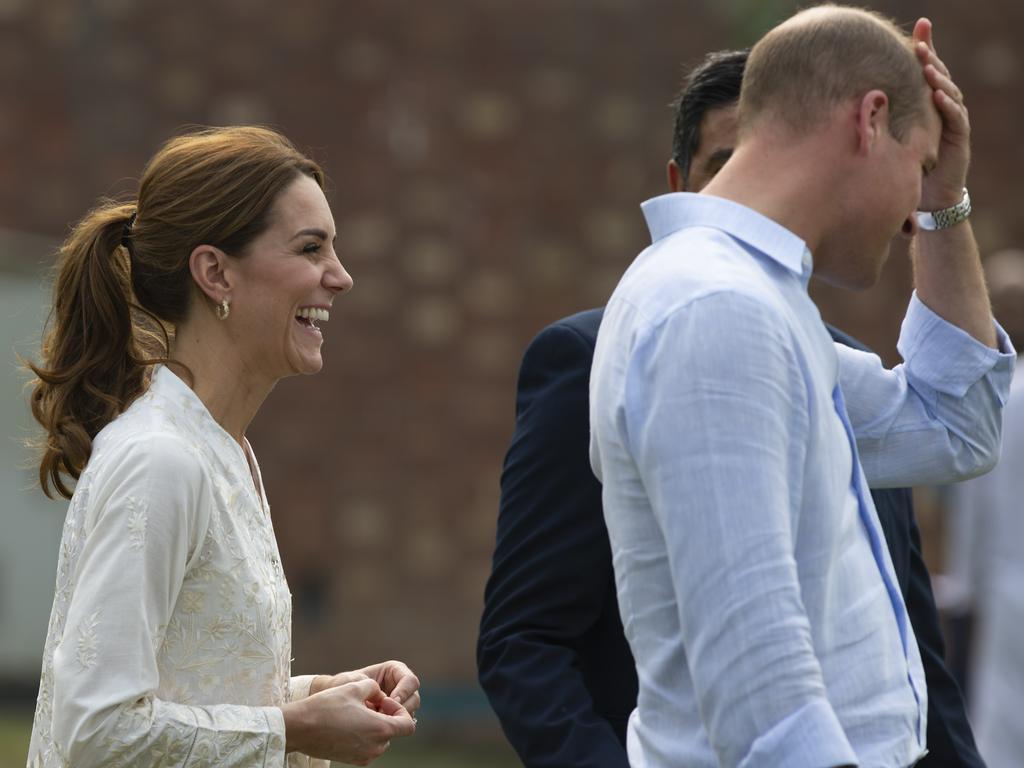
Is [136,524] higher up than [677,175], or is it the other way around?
[677,175]

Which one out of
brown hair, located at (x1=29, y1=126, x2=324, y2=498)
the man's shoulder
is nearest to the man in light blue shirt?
the man's shoulder

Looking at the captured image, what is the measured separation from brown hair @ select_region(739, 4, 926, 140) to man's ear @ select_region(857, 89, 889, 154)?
0.01 metres

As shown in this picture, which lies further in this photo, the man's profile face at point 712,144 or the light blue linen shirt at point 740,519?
the man's profile face at point 712,144

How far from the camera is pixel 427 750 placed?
8.98m

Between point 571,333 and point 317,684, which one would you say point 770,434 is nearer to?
point 571,333

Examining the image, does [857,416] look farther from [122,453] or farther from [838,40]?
[122,453]

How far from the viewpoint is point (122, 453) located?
7.68ft

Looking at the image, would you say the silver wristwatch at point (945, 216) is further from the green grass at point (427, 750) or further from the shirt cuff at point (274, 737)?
the green grass at point (427, 750)

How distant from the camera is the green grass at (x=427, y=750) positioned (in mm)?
8450

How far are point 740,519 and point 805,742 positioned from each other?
0.24 metres

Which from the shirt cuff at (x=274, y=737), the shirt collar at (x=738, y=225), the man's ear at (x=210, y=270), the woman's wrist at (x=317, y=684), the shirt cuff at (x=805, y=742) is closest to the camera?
the shirt cuff at (x=805, y=742)

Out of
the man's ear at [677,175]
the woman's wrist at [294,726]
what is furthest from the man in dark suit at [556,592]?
the man's ear at [677,175]

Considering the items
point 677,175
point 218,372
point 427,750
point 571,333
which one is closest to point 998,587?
point 677,175

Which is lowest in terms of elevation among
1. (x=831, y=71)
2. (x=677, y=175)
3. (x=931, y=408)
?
(x=931, y=408)
